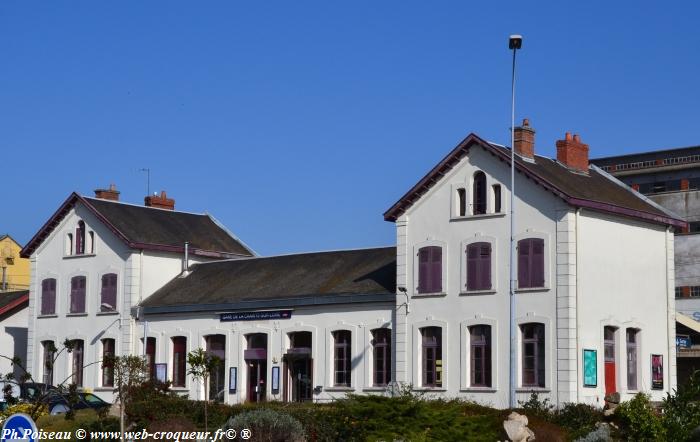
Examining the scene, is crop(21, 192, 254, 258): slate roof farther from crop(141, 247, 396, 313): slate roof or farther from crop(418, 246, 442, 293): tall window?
crop(418, 246, 442, 293): tall window

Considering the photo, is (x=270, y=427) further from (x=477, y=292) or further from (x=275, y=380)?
(x=275, y=380)

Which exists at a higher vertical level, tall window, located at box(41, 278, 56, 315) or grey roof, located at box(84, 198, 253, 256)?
grey roof, located at box(84, 198, 253, 256)

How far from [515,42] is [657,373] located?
1359 cm

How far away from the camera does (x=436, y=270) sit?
40.7 meters

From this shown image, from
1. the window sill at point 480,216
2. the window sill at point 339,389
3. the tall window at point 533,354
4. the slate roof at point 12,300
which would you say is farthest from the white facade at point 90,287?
the tall window at point 533,354

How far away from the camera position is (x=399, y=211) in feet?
138

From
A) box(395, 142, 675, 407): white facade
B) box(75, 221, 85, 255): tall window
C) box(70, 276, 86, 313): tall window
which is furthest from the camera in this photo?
box(75, 221, 85, 255): tall window

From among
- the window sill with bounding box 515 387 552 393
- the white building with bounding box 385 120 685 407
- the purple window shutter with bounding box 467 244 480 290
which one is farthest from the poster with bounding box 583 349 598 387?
the purple window shutter with bounding box 467 244 480 290

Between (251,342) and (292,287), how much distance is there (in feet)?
9.15

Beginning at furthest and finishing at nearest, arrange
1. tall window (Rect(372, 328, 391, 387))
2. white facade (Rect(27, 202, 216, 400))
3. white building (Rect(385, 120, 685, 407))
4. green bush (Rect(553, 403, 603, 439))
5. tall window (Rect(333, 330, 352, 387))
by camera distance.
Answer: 1. white facade (Rect(27, 202, 216, 400))
2. tall window (Rect(333, 330, 352, 387))
3. tall window (Rect(372, 328, 391, 387))
4. white building (Rect(385, 120, 685, 407))
5. green bush (Rect(553, 403, 603, 439))

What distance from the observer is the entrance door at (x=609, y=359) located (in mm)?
38531

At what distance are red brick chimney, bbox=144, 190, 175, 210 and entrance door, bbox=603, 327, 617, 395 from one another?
1083 inches

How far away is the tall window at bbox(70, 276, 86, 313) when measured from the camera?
52844 millimetres

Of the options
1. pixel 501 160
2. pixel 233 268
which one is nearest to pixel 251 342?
pixel 233 268
